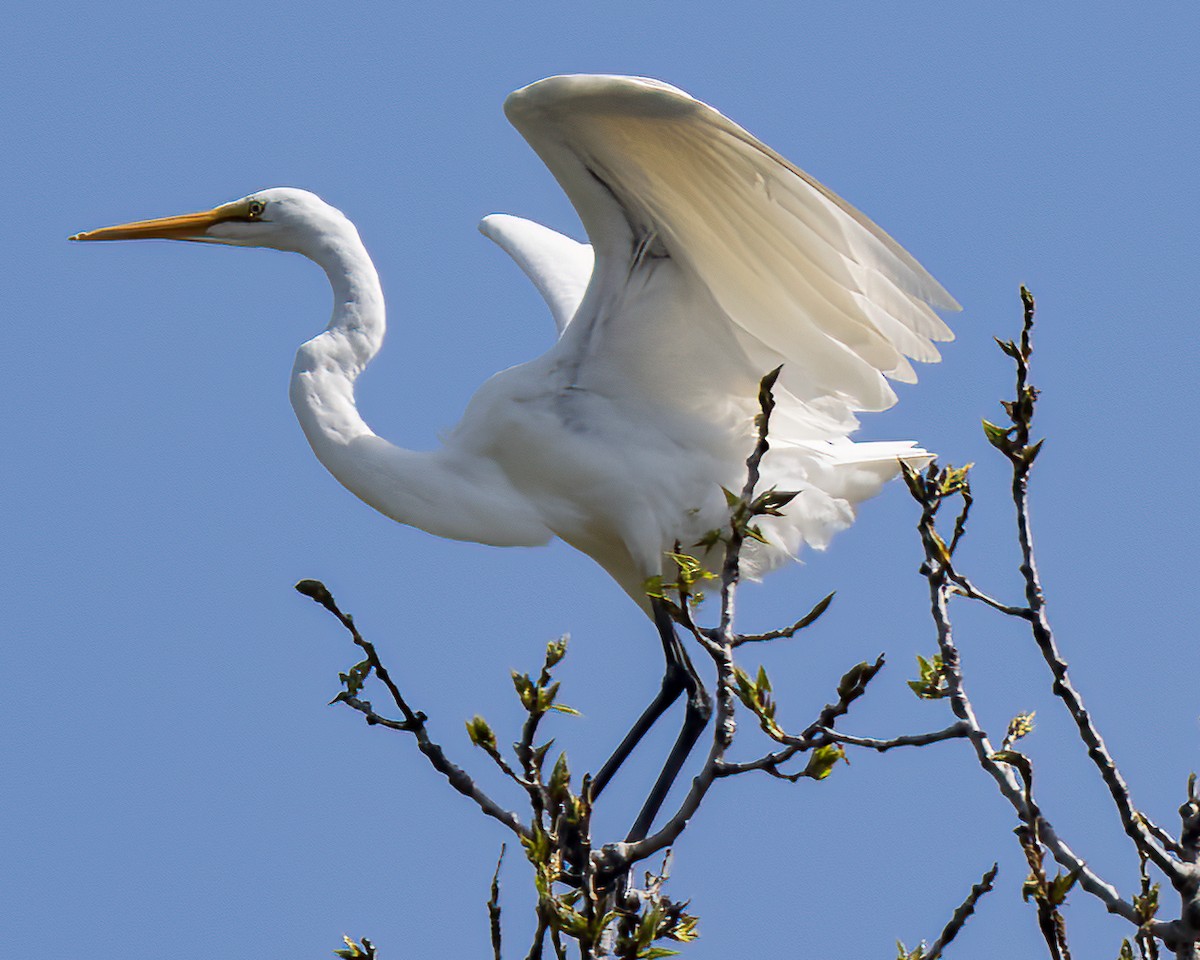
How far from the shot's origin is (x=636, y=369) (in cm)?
591

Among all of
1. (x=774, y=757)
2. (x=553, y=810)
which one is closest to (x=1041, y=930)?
(x=774, y=757)

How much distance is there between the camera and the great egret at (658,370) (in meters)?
5.34

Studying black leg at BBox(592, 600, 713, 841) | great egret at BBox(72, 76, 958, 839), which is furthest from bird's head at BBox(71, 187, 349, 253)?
black leg at BBox(592, 600, 713, 841)

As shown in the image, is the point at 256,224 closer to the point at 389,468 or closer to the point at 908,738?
the point at 389,468

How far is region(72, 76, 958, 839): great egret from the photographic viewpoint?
210 inches

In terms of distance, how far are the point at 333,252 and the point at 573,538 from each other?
1441 mm

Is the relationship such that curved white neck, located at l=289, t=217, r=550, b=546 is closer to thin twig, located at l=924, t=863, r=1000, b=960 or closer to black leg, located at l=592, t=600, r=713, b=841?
black leg, located at l=592, t=600, r=713, b=841

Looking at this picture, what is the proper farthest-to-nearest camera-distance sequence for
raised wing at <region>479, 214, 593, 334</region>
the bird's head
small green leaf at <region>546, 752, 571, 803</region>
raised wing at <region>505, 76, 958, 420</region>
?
raised wing at <region>479, 214, 593, 334</region>, the bird's head, raised wing at <region>505, 76, 958, 420</region>, small green leaf at <region>546, 752, 571, 803</region>

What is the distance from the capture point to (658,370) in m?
5.92

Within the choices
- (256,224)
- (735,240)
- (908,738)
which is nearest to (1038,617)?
(908,738)

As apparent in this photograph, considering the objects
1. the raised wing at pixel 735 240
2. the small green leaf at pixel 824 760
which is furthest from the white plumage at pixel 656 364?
the small green leaf at pixel 824 760

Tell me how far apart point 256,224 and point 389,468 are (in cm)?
134

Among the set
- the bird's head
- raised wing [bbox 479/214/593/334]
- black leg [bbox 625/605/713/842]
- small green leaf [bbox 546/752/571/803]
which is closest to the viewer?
small green leaf [bbox 546/752/571/803]

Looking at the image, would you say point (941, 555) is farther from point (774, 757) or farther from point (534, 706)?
point (534, 706)
